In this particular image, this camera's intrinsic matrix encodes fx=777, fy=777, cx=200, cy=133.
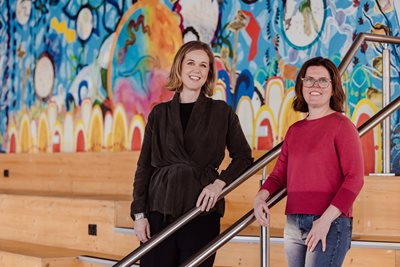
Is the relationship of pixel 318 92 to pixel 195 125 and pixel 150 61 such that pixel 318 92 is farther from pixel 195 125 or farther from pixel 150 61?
pixel 150 61

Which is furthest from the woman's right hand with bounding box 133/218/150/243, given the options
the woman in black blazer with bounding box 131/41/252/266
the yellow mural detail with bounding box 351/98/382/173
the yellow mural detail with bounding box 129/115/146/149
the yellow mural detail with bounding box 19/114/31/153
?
the yellow mural detail with bounding box 19/114/31/153

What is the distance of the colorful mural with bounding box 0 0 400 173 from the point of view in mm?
5012

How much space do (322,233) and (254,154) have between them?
3.08m

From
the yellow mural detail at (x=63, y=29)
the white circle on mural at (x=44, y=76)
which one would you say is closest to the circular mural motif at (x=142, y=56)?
the yellow mural detail at (x=63, y=29)

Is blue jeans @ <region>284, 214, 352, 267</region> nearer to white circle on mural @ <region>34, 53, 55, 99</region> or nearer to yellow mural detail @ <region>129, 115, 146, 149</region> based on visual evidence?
yellow mural detail @ <region>129, 115, 146, 149</region>

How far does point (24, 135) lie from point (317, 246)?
6.10 meters

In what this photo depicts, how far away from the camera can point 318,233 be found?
2.52 m

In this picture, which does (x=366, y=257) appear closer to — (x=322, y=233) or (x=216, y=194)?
(x=216, y=194)

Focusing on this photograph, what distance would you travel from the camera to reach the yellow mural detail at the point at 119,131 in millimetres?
6957

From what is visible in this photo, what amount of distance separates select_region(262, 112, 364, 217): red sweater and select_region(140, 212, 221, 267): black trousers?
520 millimetres

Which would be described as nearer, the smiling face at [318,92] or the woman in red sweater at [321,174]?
the woman in red sweater at [321,174]

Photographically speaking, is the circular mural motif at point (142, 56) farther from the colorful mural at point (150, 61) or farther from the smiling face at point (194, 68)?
the smiling face at point (194, 68)

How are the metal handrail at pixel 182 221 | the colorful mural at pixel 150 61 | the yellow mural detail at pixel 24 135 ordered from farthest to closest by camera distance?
the yellow mural detail at pixel 24 135 < the colorful mural at pixel 150 61 < the metal handrail at pixel 182 221

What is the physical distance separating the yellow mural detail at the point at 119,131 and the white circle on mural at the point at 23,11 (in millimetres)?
1941
